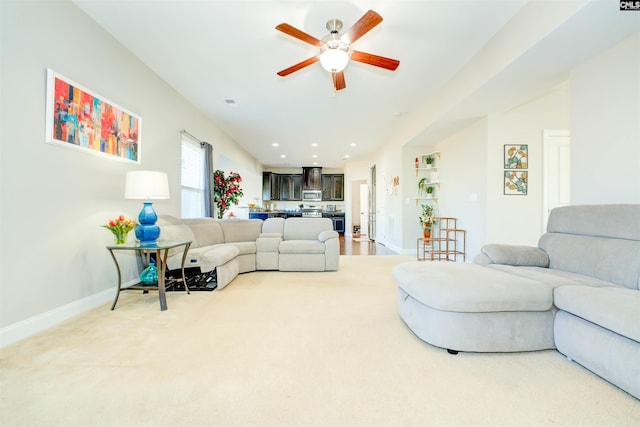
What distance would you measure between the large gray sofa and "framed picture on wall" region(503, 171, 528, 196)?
168 cm

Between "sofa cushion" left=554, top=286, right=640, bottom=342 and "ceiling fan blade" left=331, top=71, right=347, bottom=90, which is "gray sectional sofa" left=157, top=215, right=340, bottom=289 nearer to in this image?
"ceiling fan blade" left=331, top=71, right=347, bottom=90

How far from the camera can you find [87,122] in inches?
95.7

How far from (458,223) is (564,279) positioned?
3.02 m

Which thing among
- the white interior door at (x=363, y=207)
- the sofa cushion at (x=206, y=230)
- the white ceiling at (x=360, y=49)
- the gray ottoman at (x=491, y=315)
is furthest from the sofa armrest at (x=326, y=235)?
the white interior door at (x=363, y=207)

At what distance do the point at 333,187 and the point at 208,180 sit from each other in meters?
5.86

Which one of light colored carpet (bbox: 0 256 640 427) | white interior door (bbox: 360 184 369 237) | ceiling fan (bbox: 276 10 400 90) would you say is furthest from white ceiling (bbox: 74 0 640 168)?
white interior door (bbox: 360 184 369 237)

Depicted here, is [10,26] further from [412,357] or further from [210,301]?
[412,357]

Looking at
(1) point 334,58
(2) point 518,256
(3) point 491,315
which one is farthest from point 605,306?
(1) point 334,58

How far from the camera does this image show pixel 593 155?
100 inches

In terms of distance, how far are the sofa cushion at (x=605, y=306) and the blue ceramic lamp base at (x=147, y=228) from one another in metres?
3.36

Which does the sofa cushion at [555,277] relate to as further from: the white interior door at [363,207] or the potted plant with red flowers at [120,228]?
the white interior door at [363,207]

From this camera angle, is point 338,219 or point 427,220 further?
point 338,219

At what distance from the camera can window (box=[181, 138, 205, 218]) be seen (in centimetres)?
448

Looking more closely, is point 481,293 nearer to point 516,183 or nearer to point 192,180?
point 516,183
